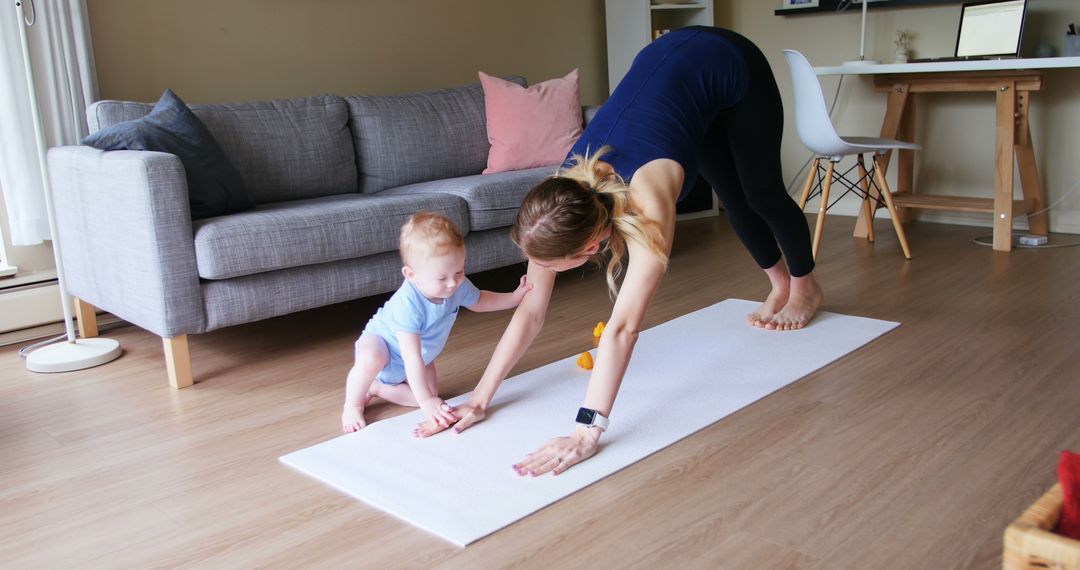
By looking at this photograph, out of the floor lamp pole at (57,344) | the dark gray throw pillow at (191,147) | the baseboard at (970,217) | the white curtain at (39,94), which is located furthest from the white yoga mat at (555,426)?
the baseboard at (970,217)

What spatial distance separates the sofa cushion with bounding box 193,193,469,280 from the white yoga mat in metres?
0.70

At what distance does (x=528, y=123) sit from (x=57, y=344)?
194 cm

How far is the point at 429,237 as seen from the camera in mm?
2066

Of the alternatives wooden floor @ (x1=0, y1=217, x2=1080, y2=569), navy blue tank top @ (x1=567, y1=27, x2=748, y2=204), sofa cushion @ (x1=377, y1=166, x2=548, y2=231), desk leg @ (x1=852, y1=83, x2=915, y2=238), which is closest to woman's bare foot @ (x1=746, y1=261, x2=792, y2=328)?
wooden floor @ (x1=0, y1=217, x2=1080, y2=569)

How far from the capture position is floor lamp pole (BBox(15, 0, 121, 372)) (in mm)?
2793

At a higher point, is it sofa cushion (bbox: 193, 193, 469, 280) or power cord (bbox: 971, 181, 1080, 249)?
sofa cushion (bbox: 193, 193, 469, 280)

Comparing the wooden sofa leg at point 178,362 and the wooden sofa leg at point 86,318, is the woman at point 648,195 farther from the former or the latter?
the wooden sofa leg at point 86,318

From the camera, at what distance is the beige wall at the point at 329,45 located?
136 inches

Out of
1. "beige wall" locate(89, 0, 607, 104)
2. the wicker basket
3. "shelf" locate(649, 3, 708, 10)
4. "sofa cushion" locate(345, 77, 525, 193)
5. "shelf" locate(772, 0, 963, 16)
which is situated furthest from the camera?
"shelf" locate(649, 3, 708, 10)

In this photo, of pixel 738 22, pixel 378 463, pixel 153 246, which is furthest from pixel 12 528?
pixel 738 22

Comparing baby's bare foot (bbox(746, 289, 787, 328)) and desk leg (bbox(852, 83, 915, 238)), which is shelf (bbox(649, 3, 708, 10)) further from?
baby's bare foot (bbox(746, 289, 787, 328))

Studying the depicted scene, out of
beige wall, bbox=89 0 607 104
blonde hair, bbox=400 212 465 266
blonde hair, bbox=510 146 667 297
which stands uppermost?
beige wall, bbox=89 0 607 104

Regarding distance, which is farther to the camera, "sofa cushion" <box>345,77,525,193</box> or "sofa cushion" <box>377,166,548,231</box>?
"sofa cushion" <box>345,77,525,193</box>

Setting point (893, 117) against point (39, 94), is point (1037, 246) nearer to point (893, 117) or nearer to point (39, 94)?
point (893, 117)
